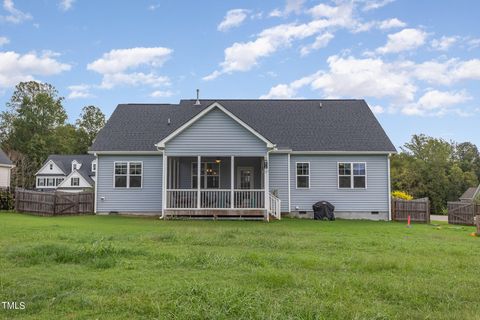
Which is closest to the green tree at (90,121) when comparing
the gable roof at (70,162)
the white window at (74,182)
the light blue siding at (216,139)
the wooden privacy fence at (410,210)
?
the gable roof at (70,162)

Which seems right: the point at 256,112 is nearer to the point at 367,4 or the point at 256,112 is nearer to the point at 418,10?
the point at 367,4

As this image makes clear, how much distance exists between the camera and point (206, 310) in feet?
15.0

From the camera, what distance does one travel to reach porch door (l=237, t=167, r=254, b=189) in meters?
21.4

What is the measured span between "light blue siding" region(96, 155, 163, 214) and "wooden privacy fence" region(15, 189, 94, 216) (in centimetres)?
99

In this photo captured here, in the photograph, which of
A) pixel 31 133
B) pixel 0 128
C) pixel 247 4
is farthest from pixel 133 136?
pixel 0 128

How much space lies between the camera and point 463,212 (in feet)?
68.1

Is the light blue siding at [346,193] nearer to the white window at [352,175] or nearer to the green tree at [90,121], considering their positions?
the white window at [352,175]

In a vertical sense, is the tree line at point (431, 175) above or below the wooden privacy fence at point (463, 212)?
above

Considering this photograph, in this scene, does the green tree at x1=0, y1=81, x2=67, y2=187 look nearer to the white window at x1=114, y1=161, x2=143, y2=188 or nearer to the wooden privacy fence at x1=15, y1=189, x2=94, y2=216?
the wooden privacy fence at x1=15, y1=189, x2=94, y2=216

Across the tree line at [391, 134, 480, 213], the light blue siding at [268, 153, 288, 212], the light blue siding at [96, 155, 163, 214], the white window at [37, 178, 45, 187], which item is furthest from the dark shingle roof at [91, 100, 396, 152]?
the white window at [37, 178, 45, 187]

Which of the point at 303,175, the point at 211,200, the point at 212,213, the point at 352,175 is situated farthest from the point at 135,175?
the point at 352,175

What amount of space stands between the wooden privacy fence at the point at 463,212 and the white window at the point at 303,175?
25.5 feet

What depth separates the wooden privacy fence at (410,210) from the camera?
20.5m

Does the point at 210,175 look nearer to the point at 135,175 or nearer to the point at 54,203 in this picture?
the point at 135,175
